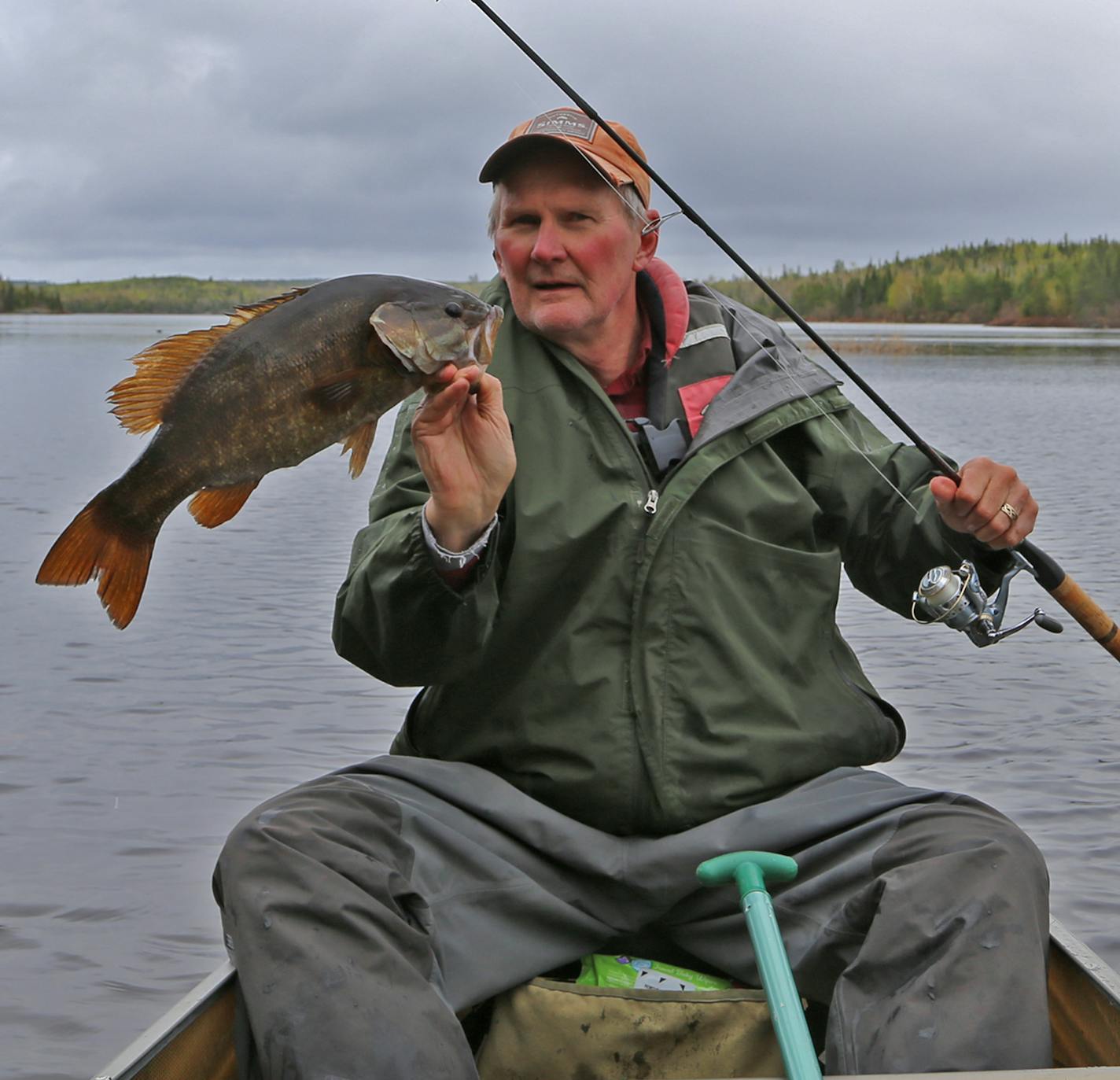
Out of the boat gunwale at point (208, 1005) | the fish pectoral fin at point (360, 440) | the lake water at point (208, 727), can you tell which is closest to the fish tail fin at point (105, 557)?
the fish pectoral fin at point (360, 440)

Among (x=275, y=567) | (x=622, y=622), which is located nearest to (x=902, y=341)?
(x=275, y=567)

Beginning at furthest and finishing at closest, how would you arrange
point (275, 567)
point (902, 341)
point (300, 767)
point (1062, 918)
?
point (902, 341) < point (275, 567) < point (300, 767) < point (1062, 918)

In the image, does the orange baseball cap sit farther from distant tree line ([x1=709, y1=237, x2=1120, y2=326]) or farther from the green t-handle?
distant tree line ([x1=709, y1=237, x2=1120, y2=326])

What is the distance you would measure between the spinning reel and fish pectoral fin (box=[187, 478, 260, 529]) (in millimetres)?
1475

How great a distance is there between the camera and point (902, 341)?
42562mm

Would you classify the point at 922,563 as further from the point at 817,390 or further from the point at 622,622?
the point at 622,622

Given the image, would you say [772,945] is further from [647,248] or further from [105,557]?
[647,248]

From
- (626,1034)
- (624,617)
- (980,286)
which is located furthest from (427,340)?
(980,286)

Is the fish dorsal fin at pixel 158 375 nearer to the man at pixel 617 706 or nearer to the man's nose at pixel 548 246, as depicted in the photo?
the man at pixel 617 706

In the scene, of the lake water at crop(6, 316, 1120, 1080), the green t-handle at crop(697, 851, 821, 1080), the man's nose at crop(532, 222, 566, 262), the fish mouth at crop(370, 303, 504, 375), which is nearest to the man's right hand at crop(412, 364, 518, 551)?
the fish mouth at crop(370, 303, 504, 375)

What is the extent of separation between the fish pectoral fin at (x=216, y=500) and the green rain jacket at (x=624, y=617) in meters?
0.41

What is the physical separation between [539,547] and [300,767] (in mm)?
3538

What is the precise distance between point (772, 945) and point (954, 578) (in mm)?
985

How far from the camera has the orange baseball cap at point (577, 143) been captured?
3.53 m
